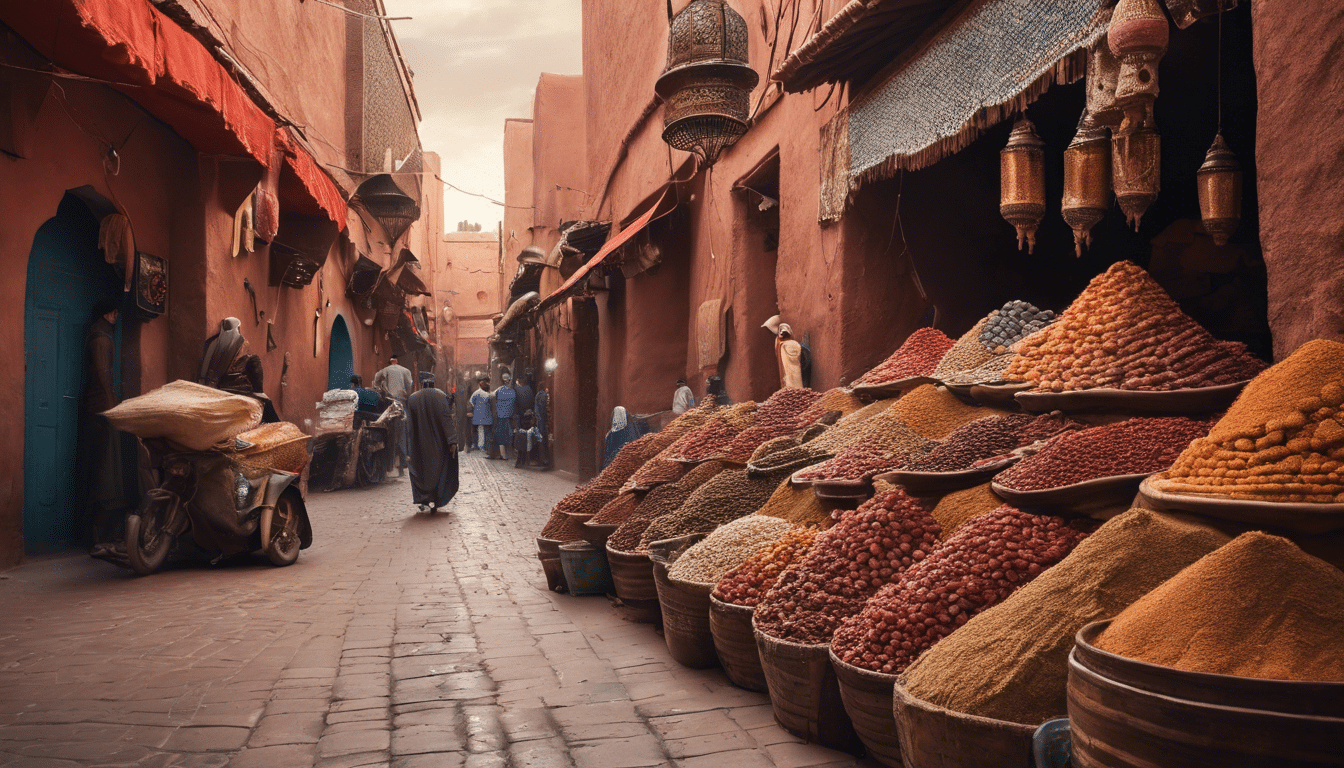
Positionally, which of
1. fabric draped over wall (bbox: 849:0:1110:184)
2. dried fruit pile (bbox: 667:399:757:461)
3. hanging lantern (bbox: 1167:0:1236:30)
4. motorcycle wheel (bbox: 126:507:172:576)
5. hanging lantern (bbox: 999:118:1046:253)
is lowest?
motorcycle wheel (bbox: 126:507:172:576)

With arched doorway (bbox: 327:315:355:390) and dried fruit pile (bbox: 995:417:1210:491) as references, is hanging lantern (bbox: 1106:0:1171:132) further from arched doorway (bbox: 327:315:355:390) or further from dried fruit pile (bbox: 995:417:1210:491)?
arched doorway (bbox: 327:315:355:390)

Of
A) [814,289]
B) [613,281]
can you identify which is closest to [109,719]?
[814,289]

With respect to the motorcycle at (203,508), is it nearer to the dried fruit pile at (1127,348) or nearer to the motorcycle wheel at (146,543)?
the motorcycle wheel at (146,543)

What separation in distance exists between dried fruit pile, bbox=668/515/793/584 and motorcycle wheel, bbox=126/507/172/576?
383 centimetres

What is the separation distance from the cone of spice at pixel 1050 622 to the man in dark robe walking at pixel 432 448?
8333 mm

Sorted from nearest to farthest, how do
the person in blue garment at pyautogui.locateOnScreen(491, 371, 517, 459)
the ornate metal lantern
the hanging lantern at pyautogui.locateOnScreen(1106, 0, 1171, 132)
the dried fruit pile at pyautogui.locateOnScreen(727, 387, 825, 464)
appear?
the hanging lantern at pyautogui.locateOnScreen(1106, 0, 1171, 132)
the dried fruit pile at pyautogui.locateOnScreen(727, 387, 825, 464)
the ornate metal lantern
the person in blue garment at pyautogui.locateOnScreen(491, 371, 517, 459)

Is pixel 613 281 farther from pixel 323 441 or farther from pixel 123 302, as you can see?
pixel 123 302

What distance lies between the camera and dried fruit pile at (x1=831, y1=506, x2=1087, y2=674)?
7.61ft

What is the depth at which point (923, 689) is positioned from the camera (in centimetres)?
203

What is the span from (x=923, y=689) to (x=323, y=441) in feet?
37.7

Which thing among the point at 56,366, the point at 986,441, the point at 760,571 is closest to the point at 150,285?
the point at 56,366

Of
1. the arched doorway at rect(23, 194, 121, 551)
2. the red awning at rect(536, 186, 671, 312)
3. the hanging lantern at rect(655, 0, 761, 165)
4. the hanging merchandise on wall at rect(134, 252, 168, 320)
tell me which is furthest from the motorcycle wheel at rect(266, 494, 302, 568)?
the red awning at rect(536, 186, 671, 312)

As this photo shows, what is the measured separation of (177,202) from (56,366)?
2.07m

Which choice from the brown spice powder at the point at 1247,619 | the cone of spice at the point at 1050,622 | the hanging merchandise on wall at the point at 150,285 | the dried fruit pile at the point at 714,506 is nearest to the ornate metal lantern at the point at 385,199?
the hanging merchandise on wall at the point at 150,285
